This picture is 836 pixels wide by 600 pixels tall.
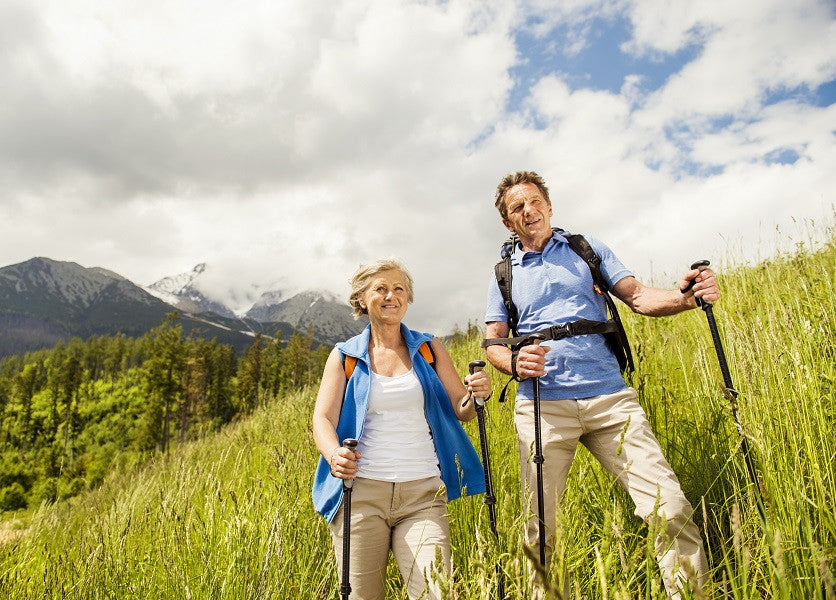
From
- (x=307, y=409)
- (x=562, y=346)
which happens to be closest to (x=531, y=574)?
(x=562, y=346)

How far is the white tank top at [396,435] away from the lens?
2514 millimetres

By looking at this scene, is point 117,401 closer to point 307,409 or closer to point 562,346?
Answer: point 307,409

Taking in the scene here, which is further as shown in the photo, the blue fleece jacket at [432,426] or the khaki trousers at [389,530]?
the blue fleece jacket at [432,426]

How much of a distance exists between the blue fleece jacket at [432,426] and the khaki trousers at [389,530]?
185mm

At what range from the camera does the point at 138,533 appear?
4348 millimetres

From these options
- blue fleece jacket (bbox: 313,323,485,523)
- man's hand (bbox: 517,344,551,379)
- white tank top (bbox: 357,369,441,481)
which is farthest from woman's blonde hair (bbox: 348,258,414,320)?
man's hand (bbox: 517,344,551,379)

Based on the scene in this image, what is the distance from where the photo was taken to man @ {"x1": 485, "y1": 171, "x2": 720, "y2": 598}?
2361mm

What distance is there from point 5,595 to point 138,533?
949 millimetres

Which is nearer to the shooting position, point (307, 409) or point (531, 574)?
point (531, 574)

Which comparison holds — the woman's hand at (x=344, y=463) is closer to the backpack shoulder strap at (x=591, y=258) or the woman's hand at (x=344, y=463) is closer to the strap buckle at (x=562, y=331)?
the strap buckle at (x=562, y=331)

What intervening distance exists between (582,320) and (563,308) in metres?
0.13

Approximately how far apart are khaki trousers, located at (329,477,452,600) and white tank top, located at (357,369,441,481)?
0.22ft

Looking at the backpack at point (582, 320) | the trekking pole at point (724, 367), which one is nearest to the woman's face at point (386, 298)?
the backpack at point (582, 320)

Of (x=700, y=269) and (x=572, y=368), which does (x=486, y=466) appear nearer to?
(x=572, y=368)
